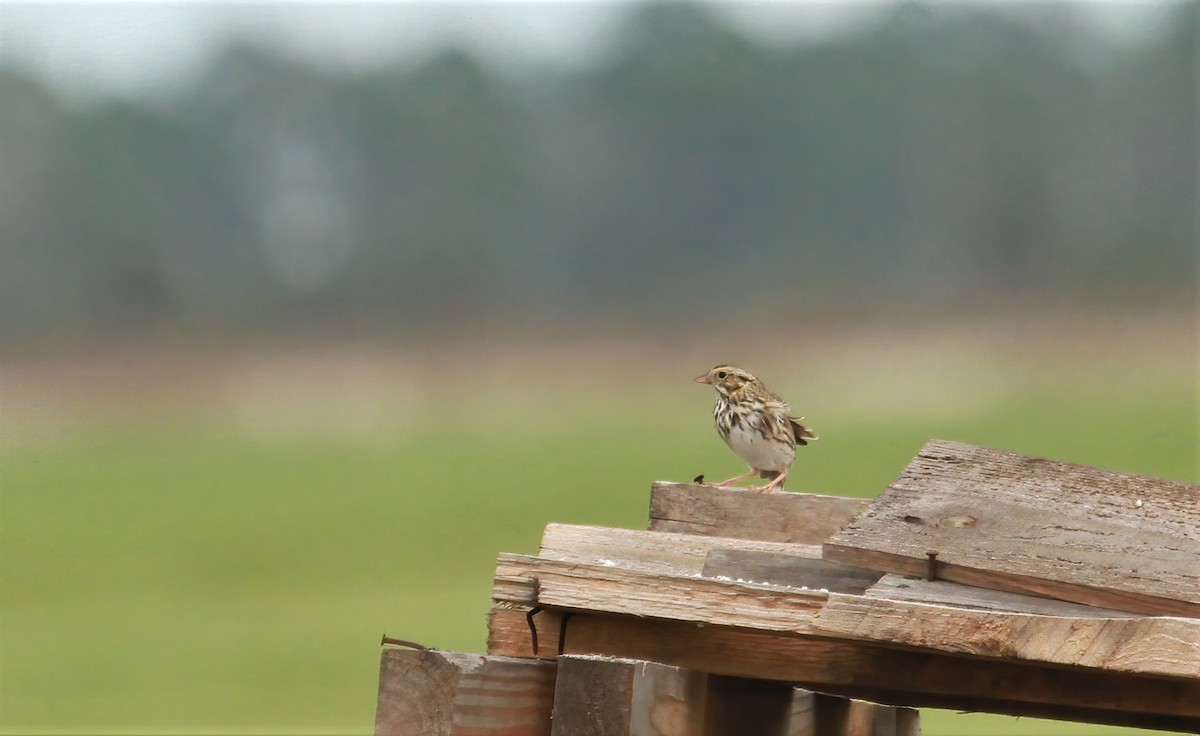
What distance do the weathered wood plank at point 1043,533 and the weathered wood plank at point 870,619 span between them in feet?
0.58

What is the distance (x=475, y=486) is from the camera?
1023 cm

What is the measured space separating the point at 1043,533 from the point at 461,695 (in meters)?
0.83

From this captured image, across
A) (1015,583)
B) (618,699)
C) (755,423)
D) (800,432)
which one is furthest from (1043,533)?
(800,432)

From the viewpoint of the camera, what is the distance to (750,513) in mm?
2555

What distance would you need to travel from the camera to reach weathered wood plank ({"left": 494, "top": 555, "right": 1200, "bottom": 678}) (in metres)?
1.56

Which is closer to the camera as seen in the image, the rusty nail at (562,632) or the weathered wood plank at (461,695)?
the weathered wood plank at (461,695)

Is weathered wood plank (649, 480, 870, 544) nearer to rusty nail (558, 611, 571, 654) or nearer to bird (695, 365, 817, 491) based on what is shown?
rusty nail (558, 611, 571, 654)

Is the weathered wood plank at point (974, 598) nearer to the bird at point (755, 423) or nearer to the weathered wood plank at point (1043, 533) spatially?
the weathered wood plank at point (1043, 533)

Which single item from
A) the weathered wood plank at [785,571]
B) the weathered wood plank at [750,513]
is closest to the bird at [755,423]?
the weathered wood plank at [750,513]

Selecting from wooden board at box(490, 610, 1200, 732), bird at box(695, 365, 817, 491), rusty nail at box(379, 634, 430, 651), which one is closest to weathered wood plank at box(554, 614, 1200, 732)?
wooden board at box(490, 610, 1200, 732)

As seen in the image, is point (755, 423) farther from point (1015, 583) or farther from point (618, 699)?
point (618, 699)

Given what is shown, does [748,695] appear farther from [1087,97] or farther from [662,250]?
[1087,97]

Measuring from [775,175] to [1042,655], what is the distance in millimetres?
6777

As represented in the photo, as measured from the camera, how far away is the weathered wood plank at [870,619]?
1564 millimetres
